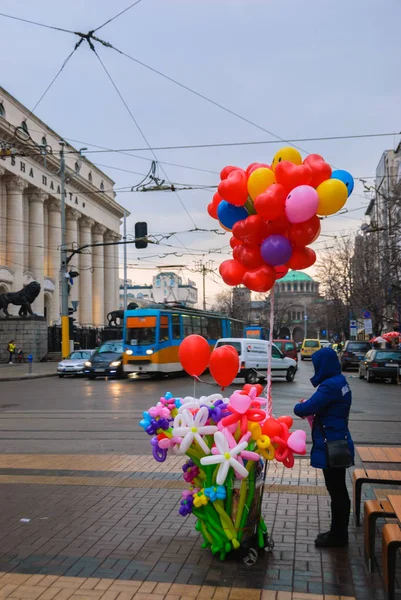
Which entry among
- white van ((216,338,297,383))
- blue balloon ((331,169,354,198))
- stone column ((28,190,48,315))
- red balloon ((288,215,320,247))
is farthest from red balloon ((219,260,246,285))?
stone column ((28,190,48,315))

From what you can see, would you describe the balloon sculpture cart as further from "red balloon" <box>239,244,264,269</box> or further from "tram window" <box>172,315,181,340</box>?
"tram window" <box>172,315,181,340</box>

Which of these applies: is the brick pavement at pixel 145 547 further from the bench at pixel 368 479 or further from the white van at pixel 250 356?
the white van at pixel 250 356

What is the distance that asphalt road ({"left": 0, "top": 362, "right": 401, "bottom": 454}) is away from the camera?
10.5 meters

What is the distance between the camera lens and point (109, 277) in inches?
3174

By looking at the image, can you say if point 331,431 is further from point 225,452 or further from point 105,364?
point 105,364

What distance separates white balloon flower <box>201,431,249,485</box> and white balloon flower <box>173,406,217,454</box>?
0.12 meters

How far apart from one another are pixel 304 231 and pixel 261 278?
0.55m

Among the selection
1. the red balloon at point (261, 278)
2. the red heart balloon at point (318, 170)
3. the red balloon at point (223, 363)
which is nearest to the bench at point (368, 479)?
the red balloon at point (223, 363)

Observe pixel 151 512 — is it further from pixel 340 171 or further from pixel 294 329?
pixel 294 329

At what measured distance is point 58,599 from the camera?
4.27 m

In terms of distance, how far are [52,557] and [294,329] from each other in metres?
127

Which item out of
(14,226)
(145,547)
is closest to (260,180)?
(145,547)

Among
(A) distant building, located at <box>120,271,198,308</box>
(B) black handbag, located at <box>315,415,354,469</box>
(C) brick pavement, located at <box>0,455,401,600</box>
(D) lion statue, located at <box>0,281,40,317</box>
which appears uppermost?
(A) distant building, located at <box>120,271,198,308</box>

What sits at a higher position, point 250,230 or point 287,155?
point 287,155
